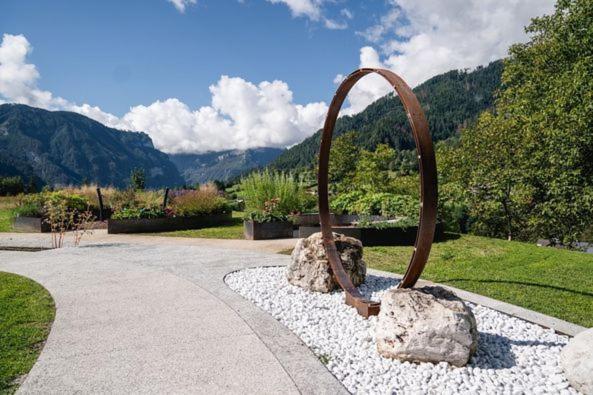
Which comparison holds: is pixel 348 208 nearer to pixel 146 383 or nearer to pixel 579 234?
pixel 579 234

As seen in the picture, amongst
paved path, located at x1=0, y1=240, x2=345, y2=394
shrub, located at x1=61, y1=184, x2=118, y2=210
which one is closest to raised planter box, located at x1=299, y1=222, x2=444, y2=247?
paved path, located at x1=0, y1=240, x2=345, y2=394

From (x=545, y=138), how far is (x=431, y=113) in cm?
10304

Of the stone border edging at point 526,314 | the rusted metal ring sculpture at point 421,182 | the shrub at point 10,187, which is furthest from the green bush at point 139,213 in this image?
the shrub at point 10,187

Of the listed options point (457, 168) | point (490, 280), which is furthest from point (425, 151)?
point (457, 168)

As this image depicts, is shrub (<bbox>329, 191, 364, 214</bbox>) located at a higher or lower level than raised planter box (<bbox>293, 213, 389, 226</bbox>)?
higher

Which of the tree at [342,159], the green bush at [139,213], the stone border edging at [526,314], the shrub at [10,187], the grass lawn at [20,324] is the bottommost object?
the stone border edging at [526,314]

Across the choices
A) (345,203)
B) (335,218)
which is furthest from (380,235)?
(345,203)

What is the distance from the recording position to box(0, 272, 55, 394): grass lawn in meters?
3.10

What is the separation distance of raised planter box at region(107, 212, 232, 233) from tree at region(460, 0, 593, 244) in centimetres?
1032

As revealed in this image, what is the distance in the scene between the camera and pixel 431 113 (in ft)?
362

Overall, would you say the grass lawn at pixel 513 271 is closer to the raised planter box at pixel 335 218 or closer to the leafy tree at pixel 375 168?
the raised planter box at pixel 335 218

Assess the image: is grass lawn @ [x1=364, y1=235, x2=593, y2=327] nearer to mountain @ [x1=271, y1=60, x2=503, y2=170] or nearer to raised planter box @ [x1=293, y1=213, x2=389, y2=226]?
raised planter box @ [x1=293, y1=213, x2=389, y2=226]

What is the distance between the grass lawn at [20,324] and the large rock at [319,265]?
9.59ft

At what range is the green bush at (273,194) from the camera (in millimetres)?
11422
